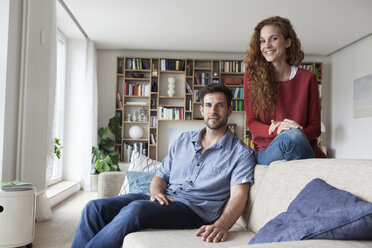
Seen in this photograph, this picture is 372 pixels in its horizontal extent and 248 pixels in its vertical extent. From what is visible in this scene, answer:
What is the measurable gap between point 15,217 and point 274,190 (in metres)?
1.84

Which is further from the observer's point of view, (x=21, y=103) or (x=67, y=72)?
(x=67, y=72)

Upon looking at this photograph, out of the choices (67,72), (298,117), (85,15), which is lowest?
(298,117)

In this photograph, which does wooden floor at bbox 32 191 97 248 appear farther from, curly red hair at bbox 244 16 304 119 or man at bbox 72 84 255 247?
curly red hair at bbox 244 16 304 119

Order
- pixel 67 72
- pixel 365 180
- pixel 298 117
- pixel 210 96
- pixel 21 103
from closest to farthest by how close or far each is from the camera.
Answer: pixel 365 180
pixel 298 117
pixel 210 96
pixel 21 103
pixel 67 72

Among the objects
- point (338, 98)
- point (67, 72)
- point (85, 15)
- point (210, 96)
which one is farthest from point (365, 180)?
point (338, 98)

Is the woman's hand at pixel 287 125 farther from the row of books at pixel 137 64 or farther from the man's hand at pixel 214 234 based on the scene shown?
the row of books at pixel 137 64

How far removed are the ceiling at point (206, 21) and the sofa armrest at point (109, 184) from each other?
2.67m

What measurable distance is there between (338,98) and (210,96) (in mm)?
5361

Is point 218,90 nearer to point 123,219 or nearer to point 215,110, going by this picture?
point 215,110

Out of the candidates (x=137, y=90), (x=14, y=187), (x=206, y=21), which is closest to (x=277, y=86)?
(x=14, y=187)

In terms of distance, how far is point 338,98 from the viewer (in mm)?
6641

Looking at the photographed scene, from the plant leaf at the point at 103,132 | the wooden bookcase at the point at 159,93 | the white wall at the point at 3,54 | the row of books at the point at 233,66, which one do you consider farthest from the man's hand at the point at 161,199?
the row of books at the point at 233,66

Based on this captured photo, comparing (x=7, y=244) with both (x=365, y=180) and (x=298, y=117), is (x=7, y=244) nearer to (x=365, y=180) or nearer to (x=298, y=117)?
(x=298, y=117)

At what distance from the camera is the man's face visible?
2008 mm
